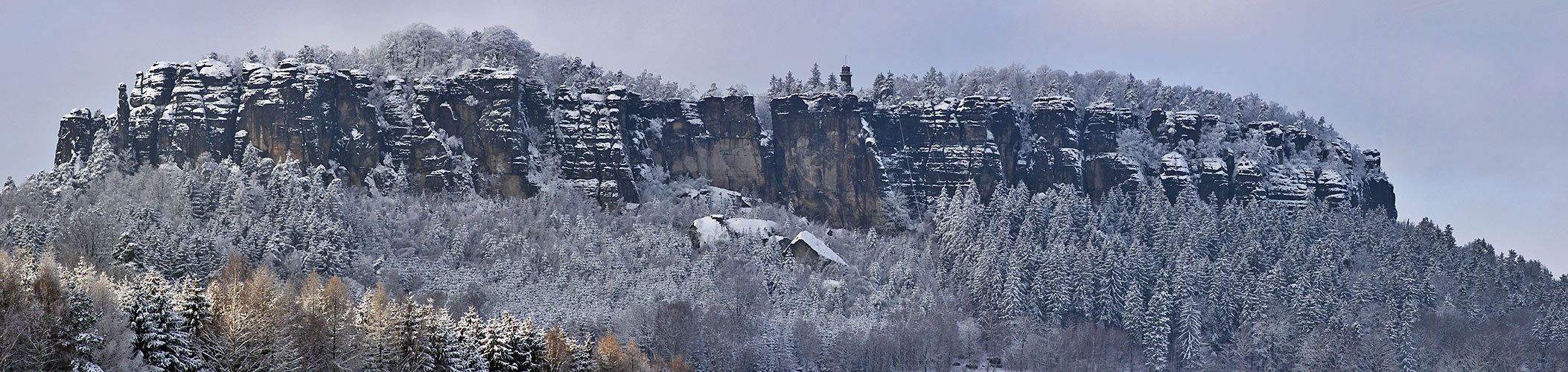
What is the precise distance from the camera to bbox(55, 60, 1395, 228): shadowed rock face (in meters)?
153

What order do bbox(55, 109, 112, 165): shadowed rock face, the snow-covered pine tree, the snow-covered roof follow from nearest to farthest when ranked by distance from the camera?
the snow-covered pine tree
the snow-covered roof
bbox(55, 109, 112, 165): shadowed rock face

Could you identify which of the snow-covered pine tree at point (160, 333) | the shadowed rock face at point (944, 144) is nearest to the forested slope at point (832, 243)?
the shadowed rock face at point (944, 144)

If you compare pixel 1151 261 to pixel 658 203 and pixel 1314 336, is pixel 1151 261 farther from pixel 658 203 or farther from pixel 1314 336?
pixel 658 203

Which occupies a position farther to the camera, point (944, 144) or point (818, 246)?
point (944, 144)

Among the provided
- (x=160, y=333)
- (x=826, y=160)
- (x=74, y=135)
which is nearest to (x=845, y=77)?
(x=826, y=160)

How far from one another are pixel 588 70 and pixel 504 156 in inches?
677

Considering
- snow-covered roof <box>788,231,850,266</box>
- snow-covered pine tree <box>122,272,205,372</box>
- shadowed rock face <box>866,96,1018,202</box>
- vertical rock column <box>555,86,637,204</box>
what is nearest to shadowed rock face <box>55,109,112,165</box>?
vertical rock column <box>555,86,637,204</box>

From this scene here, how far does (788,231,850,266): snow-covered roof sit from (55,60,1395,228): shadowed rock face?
20.8 m

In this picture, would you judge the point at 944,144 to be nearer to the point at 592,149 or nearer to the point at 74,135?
the point at 592,149

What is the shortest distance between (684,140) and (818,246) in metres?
33.4

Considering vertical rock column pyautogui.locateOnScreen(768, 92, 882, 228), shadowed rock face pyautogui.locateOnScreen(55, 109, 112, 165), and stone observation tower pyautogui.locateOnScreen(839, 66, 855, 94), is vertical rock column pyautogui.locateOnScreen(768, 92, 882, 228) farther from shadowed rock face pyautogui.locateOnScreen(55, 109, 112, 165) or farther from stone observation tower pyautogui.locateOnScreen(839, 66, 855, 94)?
shadowed rock face pyautogui.locateOnScreen(55, 109, 112, 165)

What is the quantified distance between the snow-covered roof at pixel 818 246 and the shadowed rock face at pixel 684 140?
2084cm

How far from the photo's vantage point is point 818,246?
145 meters

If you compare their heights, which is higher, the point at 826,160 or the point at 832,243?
the point at 826,160
